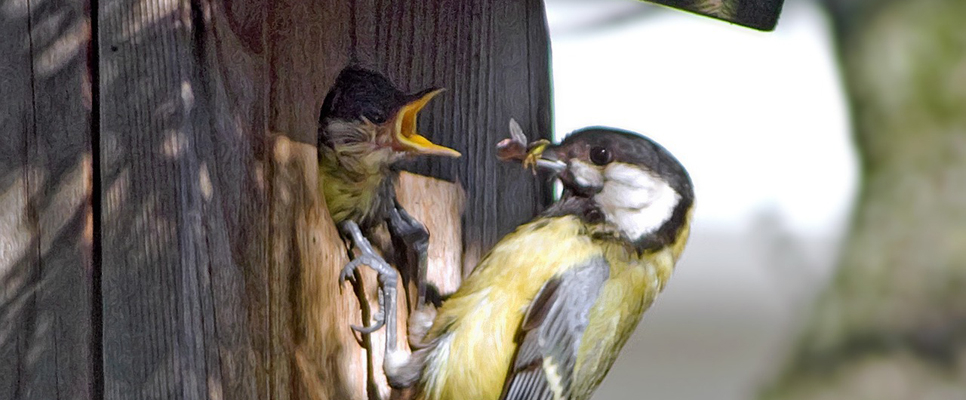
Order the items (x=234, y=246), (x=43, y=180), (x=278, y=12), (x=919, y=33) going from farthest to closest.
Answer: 1. (x=919, y=33)
2. (x=278, y=12)
3. (x=234, y=246)
4. (x=43, y=180)

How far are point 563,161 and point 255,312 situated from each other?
918 mm

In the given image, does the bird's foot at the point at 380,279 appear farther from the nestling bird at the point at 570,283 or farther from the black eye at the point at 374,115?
the black eye at the point at 374,115

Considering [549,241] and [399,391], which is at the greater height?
[549,241]

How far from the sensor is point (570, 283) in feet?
8.93

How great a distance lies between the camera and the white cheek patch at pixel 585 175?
9.39 ft

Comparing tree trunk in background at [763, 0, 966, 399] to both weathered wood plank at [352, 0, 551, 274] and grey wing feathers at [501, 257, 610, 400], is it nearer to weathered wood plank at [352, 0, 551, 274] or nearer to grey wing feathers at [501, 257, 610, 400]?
weathered wood plank at [352, 0, 551, 274]

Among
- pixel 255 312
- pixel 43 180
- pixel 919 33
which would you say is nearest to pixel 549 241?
pixel 255 312

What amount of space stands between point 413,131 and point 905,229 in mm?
2596

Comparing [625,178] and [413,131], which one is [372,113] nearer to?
[413,131]

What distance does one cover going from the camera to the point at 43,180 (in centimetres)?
208

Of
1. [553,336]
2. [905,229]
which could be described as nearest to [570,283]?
[553,336]

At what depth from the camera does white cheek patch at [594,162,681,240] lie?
9.41 feet

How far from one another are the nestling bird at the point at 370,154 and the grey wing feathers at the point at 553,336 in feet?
0.87

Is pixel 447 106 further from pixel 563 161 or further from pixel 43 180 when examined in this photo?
pixel 43 180
